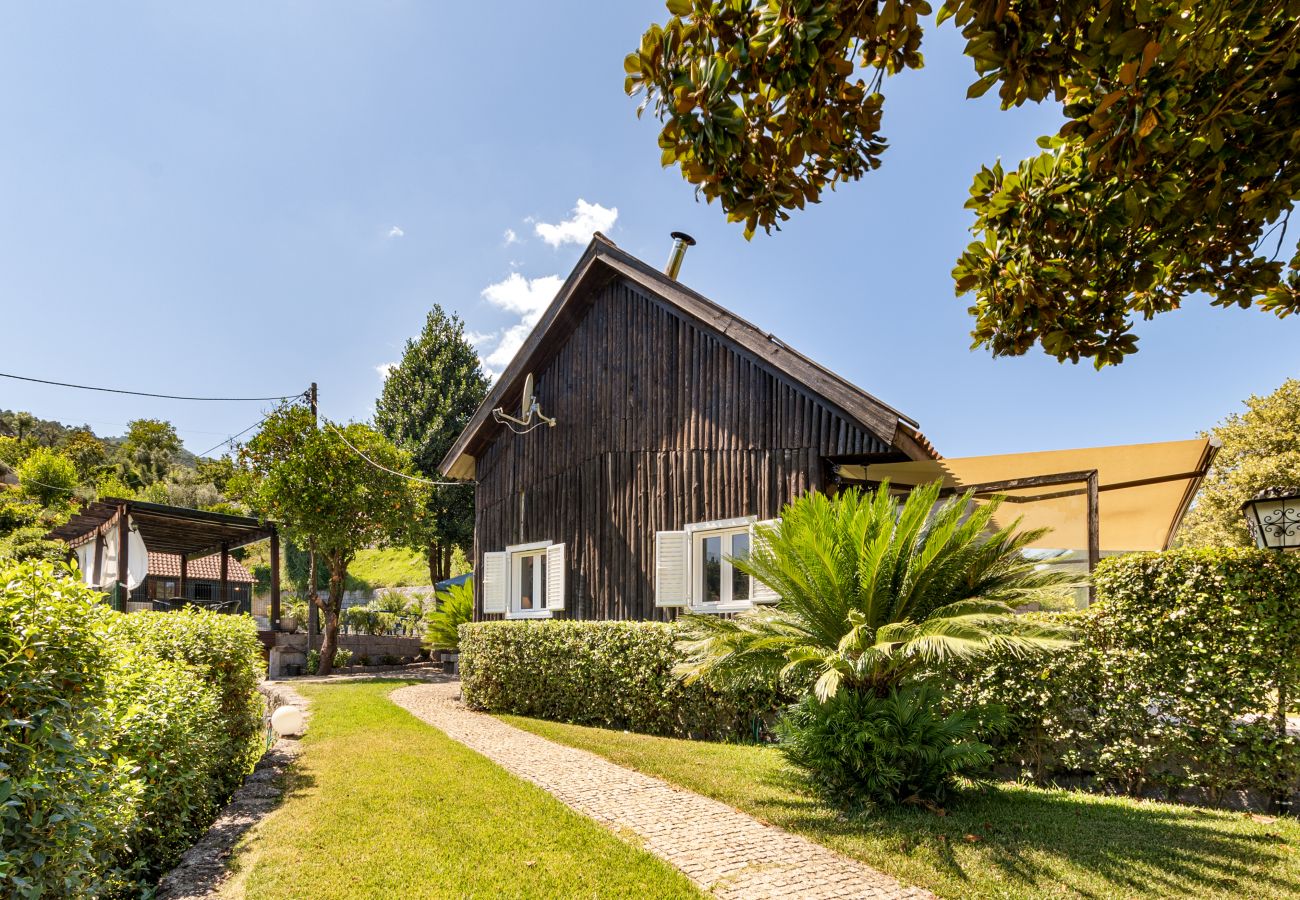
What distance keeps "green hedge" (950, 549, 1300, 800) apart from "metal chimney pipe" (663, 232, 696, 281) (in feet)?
25.7

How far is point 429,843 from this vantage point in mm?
5020

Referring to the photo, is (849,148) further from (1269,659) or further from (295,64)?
(295,64)

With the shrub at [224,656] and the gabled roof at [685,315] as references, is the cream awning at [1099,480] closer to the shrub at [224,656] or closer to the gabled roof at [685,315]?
the gabled roof at [685,315]

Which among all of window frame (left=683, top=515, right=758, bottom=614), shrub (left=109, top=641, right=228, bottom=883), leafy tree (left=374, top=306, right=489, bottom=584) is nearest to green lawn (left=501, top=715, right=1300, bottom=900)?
window frame (left=683, top=515, right=758, bottom=614)

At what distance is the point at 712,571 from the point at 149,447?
55.2 meters

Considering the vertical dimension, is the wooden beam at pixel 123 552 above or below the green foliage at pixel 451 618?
above

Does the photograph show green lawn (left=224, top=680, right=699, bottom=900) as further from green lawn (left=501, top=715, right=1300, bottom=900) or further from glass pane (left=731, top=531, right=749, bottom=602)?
glass pane (left=731, top=531, right=749, bottom=602)

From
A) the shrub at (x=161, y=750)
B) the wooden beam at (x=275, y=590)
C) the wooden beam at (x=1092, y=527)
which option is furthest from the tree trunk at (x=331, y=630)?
the wooden beam at (x=1092, y=527)

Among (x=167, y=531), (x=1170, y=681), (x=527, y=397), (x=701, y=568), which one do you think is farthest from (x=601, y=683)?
(x=167, y=531)

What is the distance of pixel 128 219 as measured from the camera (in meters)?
16.0

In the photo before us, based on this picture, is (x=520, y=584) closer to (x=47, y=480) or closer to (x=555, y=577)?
(x=555, y=577)

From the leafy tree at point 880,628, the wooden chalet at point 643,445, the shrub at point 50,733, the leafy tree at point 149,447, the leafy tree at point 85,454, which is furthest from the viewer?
the leafy tree at point 149,447

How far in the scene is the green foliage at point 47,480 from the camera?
1404 inches

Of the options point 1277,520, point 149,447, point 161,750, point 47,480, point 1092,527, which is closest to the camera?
point 161,750
